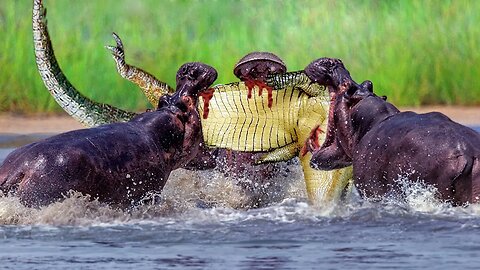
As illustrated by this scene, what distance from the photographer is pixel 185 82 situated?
1222 centimetres

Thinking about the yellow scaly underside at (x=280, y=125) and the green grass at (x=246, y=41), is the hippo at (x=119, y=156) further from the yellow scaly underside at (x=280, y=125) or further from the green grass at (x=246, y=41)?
the green grass at (x=246, y=41)

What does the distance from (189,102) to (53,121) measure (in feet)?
19.4

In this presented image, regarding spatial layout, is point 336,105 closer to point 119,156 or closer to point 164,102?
point 164,102

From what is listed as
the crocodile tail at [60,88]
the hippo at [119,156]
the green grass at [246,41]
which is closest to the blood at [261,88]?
the hippo at [119,156]

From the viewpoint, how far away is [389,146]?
37.5 ft

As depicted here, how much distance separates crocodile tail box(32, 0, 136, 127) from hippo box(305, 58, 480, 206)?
1.89 m

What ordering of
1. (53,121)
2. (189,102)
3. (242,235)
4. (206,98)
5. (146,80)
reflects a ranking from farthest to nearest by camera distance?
1. (53,121)
2. (146,80)
3. (206,98)
4. (189,102)
5. (242,235)

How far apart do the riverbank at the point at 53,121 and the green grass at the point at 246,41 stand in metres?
0.16

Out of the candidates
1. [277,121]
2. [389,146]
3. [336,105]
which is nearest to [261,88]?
[277,121]

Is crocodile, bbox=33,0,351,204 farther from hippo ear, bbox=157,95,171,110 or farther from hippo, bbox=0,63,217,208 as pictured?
hippo ear, bbox=157,95,171,110

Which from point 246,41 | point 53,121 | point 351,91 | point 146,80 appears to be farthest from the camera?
point 246,41

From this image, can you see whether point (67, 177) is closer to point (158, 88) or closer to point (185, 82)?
point (185, 82)

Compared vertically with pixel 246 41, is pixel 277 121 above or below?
below

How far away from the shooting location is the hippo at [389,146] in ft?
35.9
